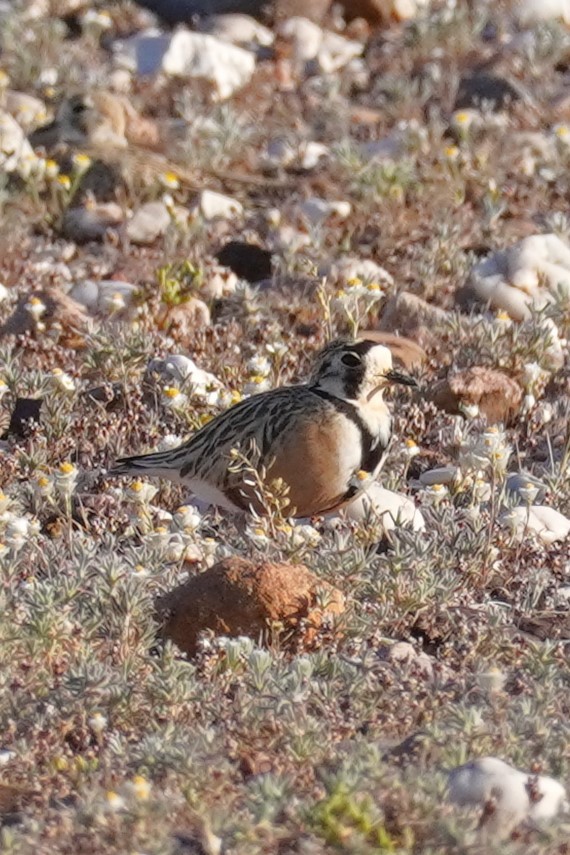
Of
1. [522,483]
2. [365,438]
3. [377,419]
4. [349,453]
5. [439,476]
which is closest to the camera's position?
[349,453]

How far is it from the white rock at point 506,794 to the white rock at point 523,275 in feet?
14.4

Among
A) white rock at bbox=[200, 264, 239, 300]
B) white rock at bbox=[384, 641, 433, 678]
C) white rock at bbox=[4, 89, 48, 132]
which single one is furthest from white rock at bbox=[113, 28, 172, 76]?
white rock at bbox=[384, 641, 433, 678]

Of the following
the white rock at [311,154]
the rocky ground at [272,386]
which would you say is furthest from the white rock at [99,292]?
the white rock at [311,154]

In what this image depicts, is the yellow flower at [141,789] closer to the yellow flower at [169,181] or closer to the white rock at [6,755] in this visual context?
the white rock at [6,755]

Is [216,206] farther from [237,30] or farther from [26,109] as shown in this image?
[237,30]

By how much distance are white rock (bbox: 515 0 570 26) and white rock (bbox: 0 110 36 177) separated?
386 cm

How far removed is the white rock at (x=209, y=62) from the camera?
11.6 metres

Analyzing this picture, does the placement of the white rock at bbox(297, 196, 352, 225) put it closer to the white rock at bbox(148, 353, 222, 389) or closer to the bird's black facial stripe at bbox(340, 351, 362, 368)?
the white rock at bbox(148, 353, 222, 389)

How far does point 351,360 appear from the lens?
269 inches

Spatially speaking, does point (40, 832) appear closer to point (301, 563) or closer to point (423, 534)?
point (301, 563)

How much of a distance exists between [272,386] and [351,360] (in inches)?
48.4

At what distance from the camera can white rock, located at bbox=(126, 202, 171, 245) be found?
962 centimetres

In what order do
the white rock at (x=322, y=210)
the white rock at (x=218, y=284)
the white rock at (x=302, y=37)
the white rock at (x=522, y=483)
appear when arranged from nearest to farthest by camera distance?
1. the white rock at (x=522, y=483)
2. the white rock at (x=218, y=284)
3. the white rock at (x=322, y=210)
4. the white rock at (x=302, y=37)

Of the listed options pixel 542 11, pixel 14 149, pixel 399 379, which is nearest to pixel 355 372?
pixel 399 379
